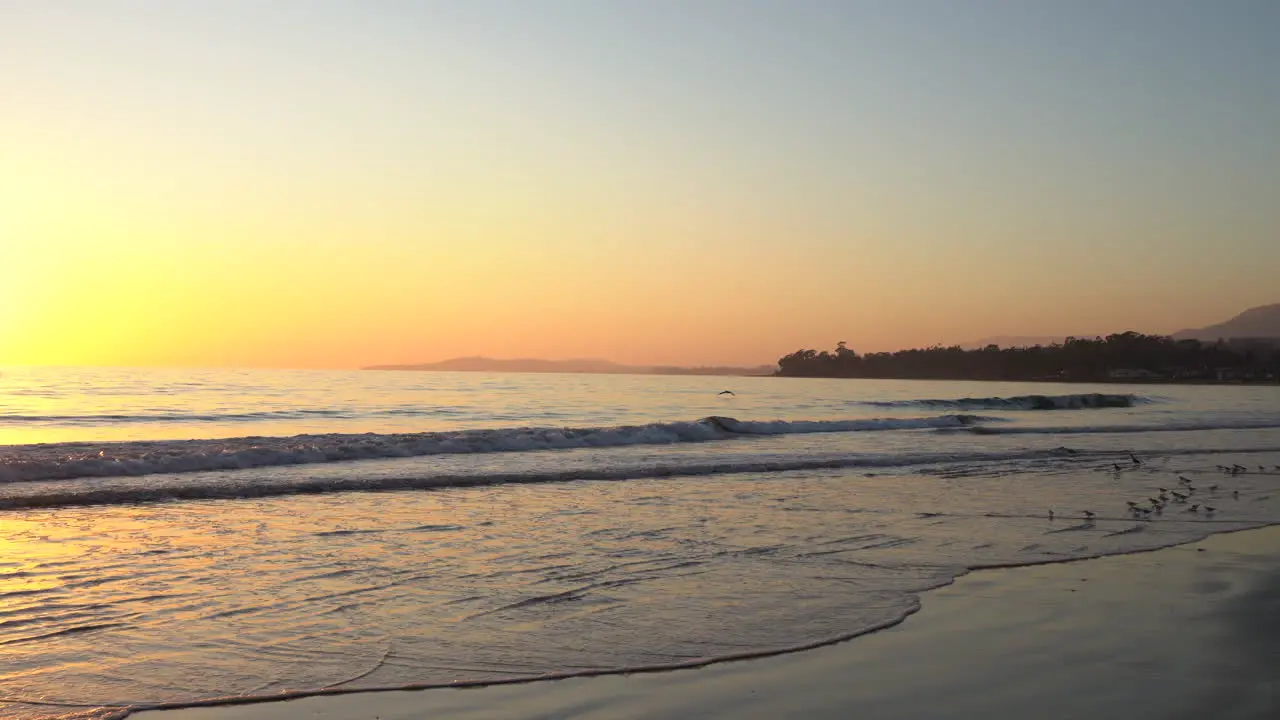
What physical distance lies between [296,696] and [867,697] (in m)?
3.21

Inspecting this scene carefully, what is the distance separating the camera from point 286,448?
2234 centimetres

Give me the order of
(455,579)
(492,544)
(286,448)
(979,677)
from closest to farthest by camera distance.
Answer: (979,677), (455,579), (492,544), (286,448)

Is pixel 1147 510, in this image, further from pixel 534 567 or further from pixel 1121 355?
pixel 1121 355

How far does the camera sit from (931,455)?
24.2m

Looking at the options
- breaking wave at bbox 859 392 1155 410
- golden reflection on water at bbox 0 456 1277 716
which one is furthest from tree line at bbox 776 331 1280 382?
golden reflection on water at bbox 0 456 1277 716

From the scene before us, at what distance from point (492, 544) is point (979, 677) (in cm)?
609

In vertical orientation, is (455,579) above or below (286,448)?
below

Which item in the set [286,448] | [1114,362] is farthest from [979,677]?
[1114,362]

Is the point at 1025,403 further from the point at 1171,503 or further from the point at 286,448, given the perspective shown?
the point at 286,448

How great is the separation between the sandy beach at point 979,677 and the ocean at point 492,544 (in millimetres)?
312

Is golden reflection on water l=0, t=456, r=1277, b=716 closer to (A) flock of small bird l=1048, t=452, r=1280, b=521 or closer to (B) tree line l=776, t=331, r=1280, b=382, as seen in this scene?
(A) flock of small bird l=1048, t=452, r=1280, b=521

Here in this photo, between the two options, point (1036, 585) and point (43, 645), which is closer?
point (43, 645)

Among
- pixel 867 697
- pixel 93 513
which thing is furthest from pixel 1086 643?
pixel 93 513

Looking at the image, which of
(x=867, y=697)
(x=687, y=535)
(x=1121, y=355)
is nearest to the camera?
(x=867, y=697)
